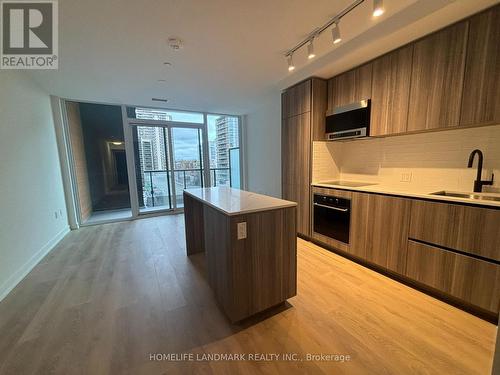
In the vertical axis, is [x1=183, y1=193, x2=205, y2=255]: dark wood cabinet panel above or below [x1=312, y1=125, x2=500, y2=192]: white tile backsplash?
below

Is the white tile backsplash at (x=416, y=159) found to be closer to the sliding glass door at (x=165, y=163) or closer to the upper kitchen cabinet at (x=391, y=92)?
the upper kitchen cabinet at (x=391, y=92)

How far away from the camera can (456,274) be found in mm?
1719

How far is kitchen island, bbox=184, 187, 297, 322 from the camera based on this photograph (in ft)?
4.96

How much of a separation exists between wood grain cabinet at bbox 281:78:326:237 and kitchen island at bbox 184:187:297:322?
1.52 m

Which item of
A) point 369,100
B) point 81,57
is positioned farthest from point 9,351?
point 369,100

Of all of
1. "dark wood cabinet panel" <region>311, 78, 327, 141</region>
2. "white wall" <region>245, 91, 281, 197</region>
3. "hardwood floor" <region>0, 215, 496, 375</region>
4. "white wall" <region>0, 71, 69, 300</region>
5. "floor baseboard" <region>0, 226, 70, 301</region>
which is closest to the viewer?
"hardwood floor" <region>0, 215, 496, 375</region>

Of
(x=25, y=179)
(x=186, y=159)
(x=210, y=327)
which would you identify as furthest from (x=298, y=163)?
(x=25, y=179)

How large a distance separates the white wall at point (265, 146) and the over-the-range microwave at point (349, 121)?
167 centimetres

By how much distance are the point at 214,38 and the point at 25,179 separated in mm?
2964

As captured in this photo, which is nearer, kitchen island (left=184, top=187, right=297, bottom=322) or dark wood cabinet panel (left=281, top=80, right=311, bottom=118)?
kitchen island (left=184, top=187, right=297, bottom=322)

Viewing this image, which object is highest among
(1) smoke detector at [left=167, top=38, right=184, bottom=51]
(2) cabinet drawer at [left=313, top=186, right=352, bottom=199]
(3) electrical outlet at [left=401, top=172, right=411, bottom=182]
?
(1) smoke detector at [left=167, top=38, right=184, bottom=51]

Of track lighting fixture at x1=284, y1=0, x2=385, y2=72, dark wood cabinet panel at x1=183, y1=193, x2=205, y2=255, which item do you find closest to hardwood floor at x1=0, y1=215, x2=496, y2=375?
dark wood cabinet panel at x1=183, y1=193, x2=205, y2=255

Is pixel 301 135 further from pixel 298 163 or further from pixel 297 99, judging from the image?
pixel 297 99

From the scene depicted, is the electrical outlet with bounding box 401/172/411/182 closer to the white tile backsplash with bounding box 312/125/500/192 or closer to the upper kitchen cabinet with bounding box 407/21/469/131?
the white tile backsplash with bounding box 312/125/500/192
